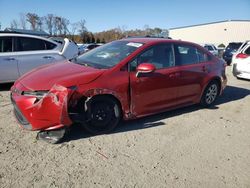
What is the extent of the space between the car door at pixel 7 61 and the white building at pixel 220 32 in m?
49.2

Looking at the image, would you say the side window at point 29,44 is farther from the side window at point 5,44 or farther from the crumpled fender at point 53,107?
the crumpled fender at point 53,107

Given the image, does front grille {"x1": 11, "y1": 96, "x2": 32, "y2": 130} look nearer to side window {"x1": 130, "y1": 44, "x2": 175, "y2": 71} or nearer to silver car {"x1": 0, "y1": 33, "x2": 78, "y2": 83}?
side window {"x1": 130, "y1": 44, "x2": 175, "y2": 71}

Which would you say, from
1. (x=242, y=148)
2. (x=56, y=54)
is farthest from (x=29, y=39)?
(x=242, y=148)

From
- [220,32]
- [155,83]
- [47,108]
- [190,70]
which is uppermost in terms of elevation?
[220,32]

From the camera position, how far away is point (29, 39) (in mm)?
7492

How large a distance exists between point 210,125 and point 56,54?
5025mm

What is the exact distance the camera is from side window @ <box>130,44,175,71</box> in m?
4.54

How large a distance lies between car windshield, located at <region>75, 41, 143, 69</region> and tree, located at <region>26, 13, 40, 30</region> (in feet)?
191

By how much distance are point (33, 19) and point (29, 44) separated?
56.4 m

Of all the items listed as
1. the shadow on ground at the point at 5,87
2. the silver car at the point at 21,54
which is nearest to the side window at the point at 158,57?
the silver car at the point at 21,54

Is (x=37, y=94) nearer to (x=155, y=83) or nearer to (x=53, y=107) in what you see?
(x=53, y=107)

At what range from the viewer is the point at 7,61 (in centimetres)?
705

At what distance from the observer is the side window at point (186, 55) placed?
5.20 metres

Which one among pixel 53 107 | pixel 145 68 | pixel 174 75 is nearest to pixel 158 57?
pixel 174 75
